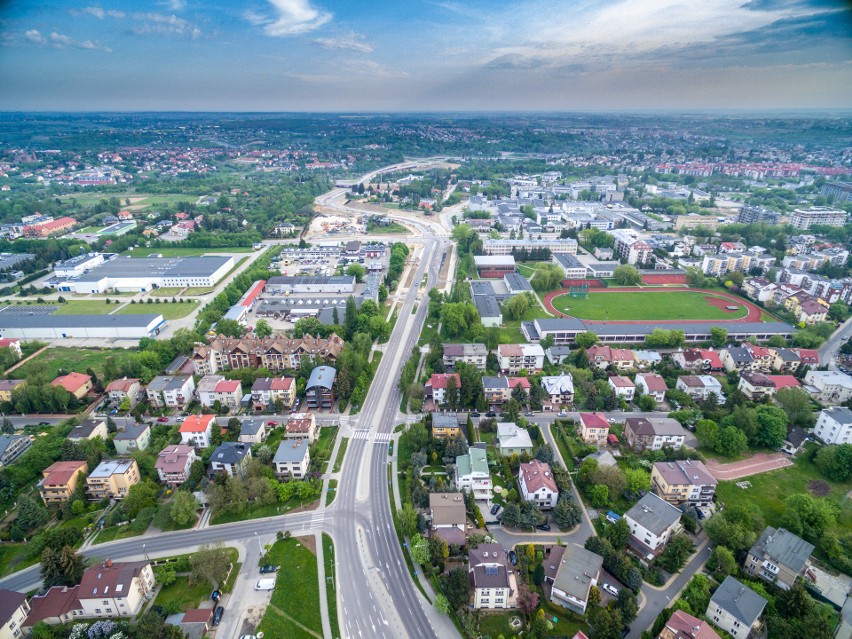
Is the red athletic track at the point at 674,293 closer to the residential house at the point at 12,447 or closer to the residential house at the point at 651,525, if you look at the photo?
Answer: the residential house at the point at 651,525

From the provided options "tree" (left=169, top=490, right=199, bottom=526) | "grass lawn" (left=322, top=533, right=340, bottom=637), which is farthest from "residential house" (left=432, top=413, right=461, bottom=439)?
"tree" (left=169, top=490, right=199, bottom=526)

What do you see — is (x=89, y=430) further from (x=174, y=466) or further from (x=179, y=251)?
(x=179, y=251)

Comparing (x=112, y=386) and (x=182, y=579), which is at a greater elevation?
(x=112, y=386)

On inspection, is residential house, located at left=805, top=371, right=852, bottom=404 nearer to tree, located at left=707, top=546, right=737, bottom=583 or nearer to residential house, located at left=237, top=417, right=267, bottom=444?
tree, located at left=707, top=546, right=737, bottom=583

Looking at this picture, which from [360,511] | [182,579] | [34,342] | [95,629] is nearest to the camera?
[95,629]

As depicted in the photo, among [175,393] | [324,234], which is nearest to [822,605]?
[175,393]

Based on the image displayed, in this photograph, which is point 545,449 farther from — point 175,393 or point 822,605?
point 175,393
